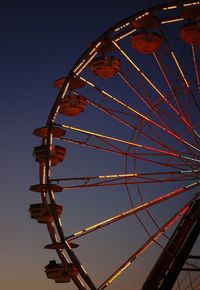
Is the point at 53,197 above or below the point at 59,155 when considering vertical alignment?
below

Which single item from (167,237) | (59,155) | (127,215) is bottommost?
(167,237)

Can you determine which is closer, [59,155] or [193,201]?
[193,201]

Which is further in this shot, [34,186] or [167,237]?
[34,186]

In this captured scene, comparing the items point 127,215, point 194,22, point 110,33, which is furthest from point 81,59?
point 127,215

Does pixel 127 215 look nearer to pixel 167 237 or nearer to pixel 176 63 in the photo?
pixel 167 237

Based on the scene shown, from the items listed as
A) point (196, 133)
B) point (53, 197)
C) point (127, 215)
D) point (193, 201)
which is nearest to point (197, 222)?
point (193, 201)

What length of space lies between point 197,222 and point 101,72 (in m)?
5.45

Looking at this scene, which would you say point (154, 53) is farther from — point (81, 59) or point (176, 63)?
point (81, 59)

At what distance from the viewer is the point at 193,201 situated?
46.5ft

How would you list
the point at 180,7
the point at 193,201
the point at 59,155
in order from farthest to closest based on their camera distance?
1. the point at 59,155
2. the point at 193,201
3. the point at 180,7

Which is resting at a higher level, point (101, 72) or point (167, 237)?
point (101, 72)

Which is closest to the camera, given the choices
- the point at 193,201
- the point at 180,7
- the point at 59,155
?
the point at 180,7

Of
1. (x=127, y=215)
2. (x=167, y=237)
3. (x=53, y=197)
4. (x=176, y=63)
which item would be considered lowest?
(x=167, y=237)

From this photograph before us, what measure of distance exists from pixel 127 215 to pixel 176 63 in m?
4.37
